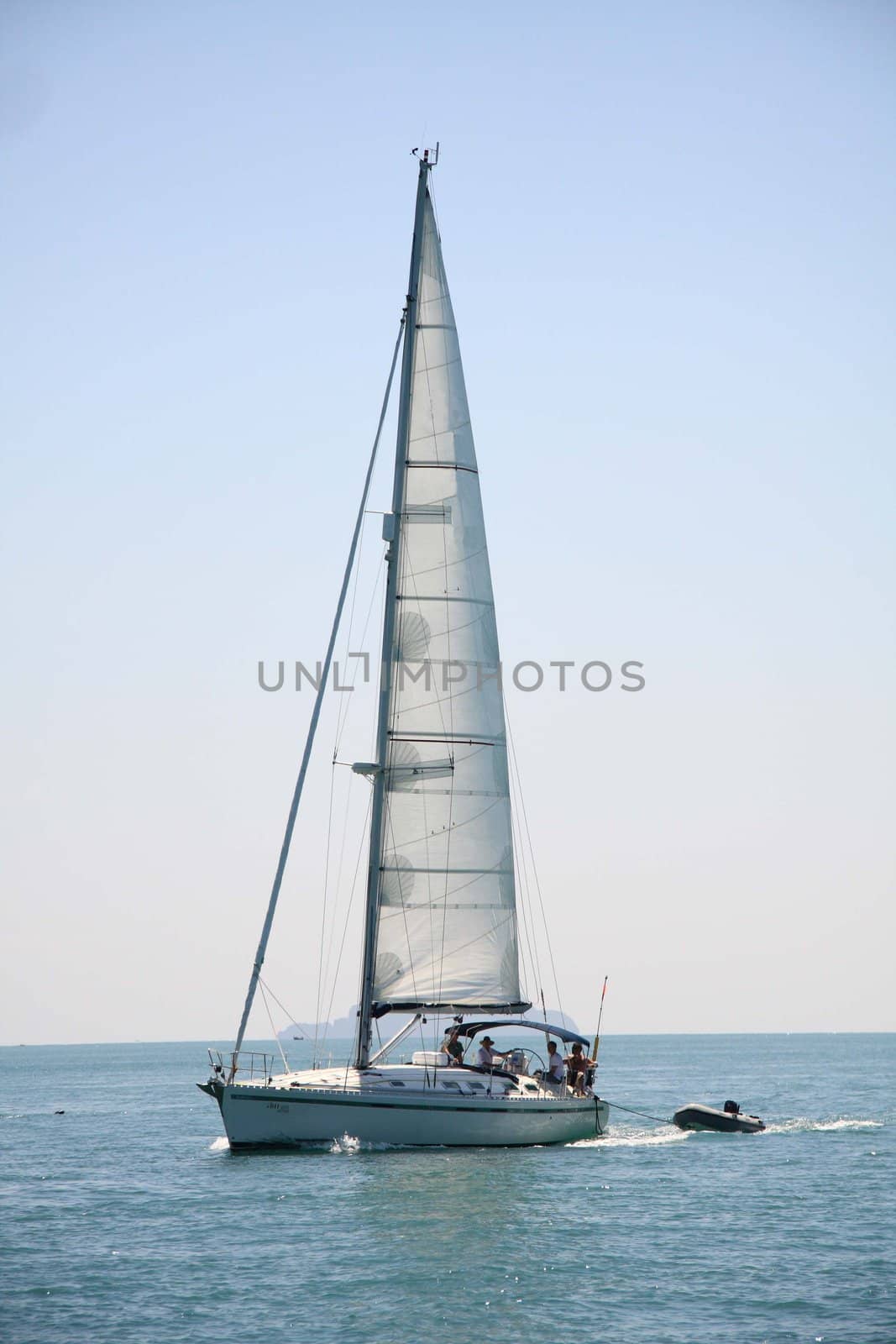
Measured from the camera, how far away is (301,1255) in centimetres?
2361

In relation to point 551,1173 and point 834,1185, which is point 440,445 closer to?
point 551,1173

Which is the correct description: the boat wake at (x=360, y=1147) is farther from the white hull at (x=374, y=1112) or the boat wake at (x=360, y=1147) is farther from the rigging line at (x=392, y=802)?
the rigging line at (x=392, y=802)

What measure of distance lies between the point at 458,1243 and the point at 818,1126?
2595cm

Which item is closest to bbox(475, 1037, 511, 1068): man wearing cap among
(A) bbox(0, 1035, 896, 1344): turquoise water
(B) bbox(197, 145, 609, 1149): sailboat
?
(B) bbox(197, 145, 609, 1149): sailboat

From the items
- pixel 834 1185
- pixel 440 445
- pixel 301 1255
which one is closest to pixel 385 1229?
pixel 301 1255

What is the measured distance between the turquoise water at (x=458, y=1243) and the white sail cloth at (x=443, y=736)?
490 centimetres

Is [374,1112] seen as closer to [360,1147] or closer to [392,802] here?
[360,1147]

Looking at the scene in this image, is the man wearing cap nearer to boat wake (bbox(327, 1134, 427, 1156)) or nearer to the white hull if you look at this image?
the white hull

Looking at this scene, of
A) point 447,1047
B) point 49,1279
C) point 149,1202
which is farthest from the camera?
point 447,1047

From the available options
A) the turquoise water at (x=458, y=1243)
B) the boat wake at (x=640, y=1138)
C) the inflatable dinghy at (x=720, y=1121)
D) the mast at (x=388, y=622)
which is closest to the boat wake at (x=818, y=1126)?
the inflatable dinghy at (x=720, y=1121)

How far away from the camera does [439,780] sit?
117 feet

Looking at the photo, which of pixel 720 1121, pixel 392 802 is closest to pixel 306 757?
pixel 392 802

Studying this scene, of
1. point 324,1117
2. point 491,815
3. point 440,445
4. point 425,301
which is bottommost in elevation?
point 324,1117

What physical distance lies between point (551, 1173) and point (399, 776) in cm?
988
